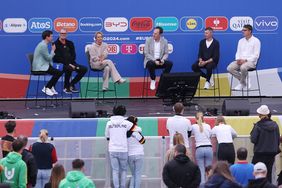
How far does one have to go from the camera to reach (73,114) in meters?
15.7

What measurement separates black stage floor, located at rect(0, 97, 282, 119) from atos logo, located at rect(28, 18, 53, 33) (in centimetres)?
169

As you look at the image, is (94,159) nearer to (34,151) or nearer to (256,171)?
(34,151)

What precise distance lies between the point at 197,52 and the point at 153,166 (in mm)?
5769

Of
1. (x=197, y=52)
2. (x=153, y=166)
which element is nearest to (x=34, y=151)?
(x=153, y=166)

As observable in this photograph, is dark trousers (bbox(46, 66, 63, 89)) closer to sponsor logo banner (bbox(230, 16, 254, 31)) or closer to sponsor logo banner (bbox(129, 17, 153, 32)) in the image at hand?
sponsor logo banner (bbox(129, 17, 153, 32))

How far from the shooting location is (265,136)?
13.3 metres

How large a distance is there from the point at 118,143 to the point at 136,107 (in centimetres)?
446

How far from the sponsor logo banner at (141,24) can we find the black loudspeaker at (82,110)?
3.69 metres

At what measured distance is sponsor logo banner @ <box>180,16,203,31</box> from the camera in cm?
1888

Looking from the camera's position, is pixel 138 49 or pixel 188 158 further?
pixel 138 49

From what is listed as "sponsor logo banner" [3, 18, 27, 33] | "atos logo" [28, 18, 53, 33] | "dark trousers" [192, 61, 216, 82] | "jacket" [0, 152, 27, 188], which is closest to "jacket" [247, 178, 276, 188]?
"jacket" [0, 152, 27, 188]

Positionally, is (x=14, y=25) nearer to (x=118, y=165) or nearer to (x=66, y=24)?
(x=66, y=24)

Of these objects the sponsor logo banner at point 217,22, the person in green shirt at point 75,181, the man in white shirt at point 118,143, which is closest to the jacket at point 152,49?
the sponsor logo banner at point 217,22

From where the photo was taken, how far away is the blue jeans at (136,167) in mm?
13422
